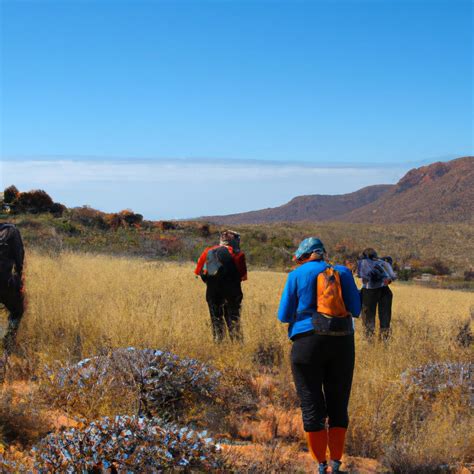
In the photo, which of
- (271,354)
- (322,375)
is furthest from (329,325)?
(271,354)

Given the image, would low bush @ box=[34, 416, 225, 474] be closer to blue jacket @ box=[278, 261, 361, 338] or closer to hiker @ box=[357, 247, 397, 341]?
blue jacket @ box=[278, 261, 361, 338]

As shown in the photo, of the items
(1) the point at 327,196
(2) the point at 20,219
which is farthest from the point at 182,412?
(1) the point at 327,196

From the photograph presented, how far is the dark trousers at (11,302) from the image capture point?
6887 millimetres

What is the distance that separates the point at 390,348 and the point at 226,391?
2.41 metres

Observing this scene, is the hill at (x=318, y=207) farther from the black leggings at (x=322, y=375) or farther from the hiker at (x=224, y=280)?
the black leggings at (x=322, y=375)

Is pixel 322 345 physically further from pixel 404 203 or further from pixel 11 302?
pixel 404 203

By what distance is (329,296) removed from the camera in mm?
4367

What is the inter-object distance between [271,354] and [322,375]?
326 centimetres

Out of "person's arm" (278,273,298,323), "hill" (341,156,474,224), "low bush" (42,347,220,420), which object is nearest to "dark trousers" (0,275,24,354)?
"low bush" (42,347,220,420)

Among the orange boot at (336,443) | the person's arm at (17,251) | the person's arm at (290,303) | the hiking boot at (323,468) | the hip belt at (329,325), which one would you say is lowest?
the hiking boot at (323,468)

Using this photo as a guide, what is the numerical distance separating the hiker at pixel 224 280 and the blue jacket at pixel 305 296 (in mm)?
3205

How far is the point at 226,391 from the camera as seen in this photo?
590 centimetres

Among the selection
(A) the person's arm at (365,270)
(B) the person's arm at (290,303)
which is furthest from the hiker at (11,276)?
(A) the person's arm at (365,270)

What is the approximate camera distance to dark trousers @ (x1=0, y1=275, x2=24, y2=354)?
689 cm
